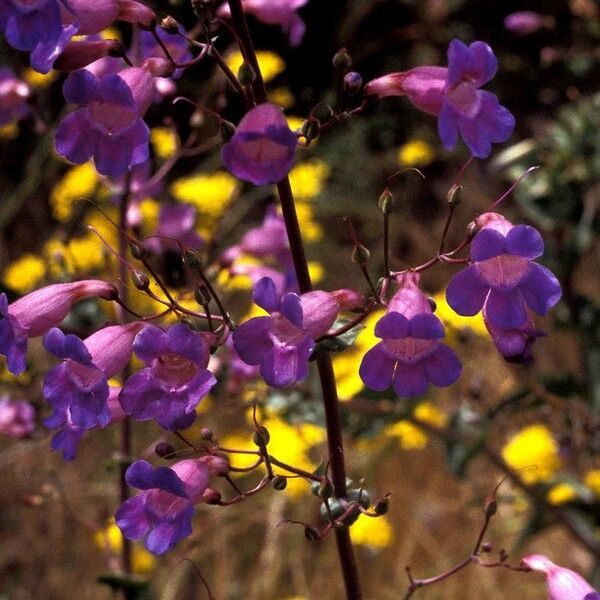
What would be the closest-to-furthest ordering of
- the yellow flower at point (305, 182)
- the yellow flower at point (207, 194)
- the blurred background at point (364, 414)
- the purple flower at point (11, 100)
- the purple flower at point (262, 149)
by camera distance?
1. the purple flower at point (262, 149)
2. the purple flower at point (11, 100)
3. the blurred background at point (364, 414)
4. the yellow flower at point (207, 194)
5. the yellow flower at point (305, 182)

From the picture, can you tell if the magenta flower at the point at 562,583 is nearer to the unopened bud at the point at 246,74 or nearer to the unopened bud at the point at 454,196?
the unopened bud at the point at 454,196

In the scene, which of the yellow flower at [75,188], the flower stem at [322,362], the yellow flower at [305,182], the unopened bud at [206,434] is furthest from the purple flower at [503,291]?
the yellow flower at [305,182]

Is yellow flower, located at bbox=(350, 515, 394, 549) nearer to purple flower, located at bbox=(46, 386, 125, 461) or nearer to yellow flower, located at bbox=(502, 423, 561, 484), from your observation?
yellow flower, located at bbox=(502, 423, 561, 484)

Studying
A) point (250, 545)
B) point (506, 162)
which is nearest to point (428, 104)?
point (506, 162)

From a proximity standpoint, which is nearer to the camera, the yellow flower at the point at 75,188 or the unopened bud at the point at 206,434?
the unopened bud at the point at 206,434

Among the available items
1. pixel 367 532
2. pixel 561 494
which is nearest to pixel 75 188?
pixel 367 532
